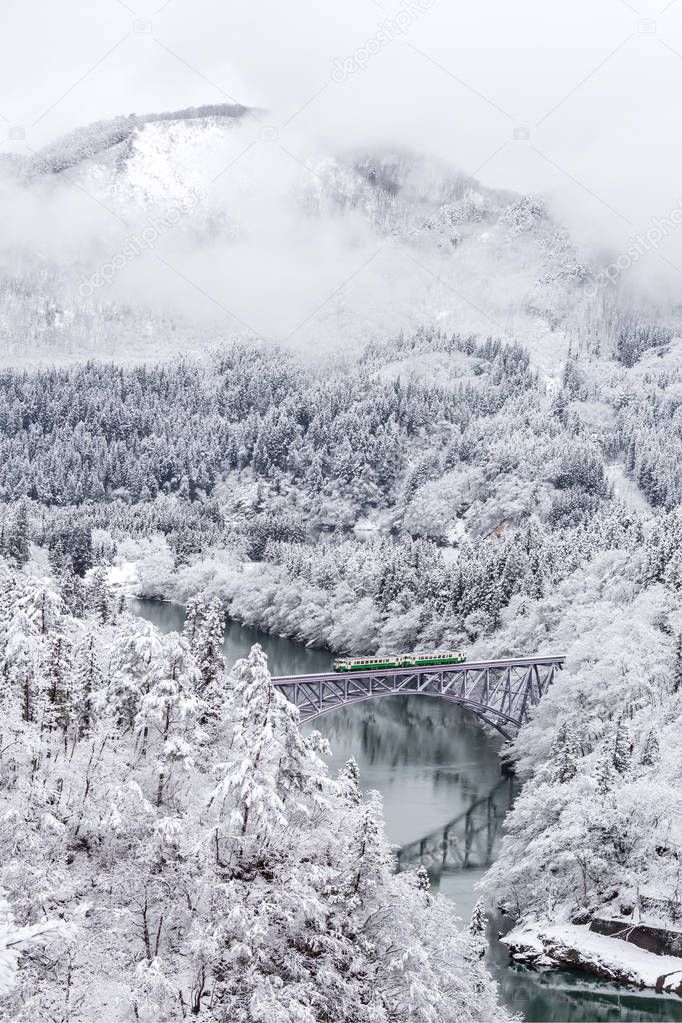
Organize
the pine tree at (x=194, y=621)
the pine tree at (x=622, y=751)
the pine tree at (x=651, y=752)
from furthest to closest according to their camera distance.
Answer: the pine tree at (x=194, y=621), the pine tree at (x=651, y=752), the pine tree at (x=622, y=751)

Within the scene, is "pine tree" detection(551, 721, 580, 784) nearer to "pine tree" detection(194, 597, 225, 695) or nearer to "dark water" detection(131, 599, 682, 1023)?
"dark water" detection(131, 599, 682, 1023)

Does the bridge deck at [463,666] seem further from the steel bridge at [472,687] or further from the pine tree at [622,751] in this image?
the pine tree at [622,751]

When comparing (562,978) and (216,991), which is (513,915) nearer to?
(562,978)

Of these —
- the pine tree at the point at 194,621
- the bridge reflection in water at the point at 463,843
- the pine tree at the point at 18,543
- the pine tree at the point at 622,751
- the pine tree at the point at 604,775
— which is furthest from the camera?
the pine tree at the point at 18,543

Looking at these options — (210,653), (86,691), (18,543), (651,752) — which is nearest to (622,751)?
(651,752)

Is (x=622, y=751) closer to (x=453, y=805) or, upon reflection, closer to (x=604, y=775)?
A: (x=604, y=775)

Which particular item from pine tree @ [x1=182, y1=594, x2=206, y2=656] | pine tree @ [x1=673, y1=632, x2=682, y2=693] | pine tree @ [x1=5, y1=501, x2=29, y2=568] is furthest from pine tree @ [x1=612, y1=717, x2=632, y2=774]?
pine tree @ [x1=5, y1=501, x2=29, y2=568]

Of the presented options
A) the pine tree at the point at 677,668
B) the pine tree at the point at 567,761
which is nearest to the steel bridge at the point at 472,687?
the pine tree at the point at 677,668
